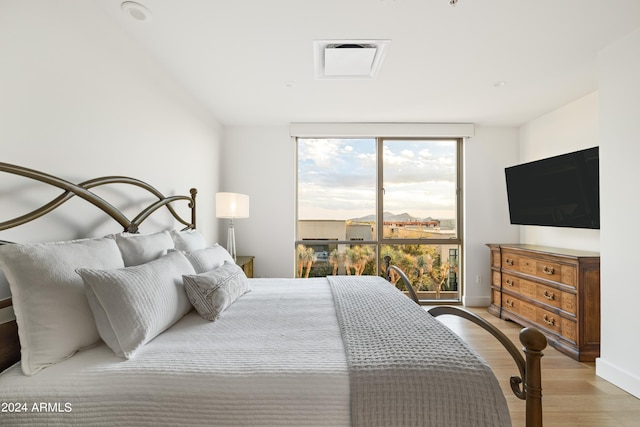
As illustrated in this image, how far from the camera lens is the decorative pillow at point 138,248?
5.91 ft

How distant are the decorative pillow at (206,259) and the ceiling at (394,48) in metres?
1.52

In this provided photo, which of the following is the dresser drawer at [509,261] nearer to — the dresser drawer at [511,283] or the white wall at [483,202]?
the dresser drawer at [511,283]

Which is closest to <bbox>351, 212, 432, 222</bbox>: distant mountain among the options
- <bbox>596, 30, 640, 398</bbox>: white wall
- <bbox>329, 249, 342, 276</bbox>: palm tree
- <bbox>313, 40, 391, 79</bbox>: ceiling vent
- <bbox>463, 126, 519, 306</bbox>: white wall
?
<bbox>329, 249, 342, 276</bbox>: palm tree

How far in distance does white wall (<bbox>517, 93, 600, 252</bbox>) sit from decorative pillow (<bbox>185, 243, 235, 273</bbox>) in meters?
3.56

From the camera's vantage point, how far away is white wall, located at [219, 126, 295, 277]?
4520 millimetres

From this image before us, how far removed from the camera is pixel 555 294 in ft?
10.5

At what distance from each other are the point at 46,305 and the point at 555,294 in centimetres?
386

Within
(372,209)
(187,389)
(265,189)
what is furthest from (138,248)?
(372,209)

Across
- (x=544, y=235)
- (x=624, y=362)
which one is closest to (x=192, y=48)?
(x=624, y=362)

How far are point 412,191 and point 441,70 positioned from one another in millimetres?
2075

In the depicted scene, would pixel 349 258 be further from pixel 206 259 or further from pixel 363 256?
pixel 206 259

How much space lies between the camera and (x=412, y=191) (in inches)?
184

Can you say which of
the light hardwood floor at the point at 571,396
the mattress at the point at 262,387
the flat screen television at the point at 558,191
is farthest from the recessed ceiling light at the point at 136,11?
the flat screen television at the point at 558,191

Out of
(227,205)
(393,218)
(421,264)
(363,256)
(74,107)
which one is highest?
(74,107)
